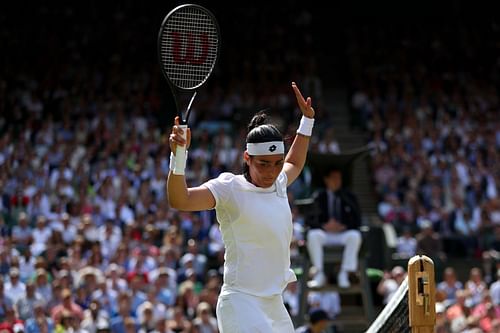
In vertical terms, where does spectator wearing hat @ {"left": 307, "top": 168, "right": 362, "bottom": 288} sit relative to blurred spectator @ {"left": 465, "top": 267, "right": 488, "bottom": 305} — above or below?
above

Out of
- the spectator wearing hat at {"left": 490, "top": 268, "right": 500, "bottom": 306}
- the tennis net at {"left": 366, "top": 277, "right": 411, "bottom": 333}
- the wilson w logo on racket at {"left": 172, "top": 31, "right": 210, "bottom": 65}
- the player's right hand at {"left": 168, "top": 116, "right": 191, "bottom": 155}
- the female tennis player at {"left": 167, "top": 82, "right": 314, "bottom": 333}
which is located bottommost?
the spectator wearing hat at {"left": 490, "top": 268, "right": 500, "bottom": 306}

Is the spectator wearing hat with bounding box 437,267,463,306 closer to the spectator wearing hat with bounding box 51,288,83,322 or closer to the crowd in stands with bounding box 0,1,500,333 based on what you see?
the crowd in stands with bounding box 0,1,500,333

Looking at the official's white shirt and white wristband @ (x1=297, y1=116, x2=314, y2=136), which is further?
white wristband @ (x1=297, y1=116, x2=314, y2=136)

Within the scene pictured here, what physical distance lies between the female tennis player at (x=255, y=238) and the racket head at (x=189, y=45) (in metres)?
0.56

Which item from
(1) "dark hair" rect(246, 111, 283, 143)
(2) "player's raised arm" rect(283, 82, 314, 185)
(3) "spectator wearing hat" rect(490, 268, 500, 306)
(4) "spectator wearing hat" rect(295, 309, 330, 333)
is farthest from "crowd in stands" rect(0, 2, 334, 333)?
(3) "spectator wearing hat" rect(490, 268, 500, 306)

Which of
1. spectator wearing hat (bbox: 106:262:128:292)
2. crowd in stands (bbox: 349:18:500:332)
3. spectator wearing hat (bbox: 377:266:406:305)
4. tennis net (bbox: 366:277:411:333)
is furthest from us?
crowd in stands (bbox: 349:18:500:332)

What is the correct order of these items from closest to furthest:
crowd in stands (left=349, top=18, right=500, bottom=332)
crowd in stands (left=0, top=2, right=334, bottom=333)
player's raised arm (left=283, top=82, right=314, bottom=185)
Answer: player's raised arm (left=283, top=82, right=314, bottom=185) → crowd in stands (left=0, top=2, right=334, bottom=333) → crowd in stands (left=349, top=18, right=500, bottom=332)

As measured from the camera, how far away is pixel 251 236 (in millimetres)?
5770

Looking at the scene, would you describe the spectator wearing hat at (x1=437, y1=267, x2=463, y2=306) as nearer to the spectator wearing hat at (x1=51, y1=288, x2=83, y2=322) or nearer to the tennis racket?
the spectator wearing hat at (x1=51, y1=288, x2=83, y2=322)

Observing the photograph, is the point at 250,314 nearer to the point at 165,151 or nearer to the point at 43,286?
the point at 43,286

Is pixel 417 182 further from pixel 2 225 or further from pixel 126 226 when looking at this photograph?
pixel 2 225

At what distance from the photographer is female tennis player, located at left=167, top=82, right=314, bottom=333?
573 cm

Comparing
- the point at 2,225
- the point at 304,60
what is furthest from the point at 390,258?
the point at 304,60

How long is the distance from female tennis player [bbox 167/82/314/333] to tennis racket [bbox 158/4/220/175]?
550 millimetres
